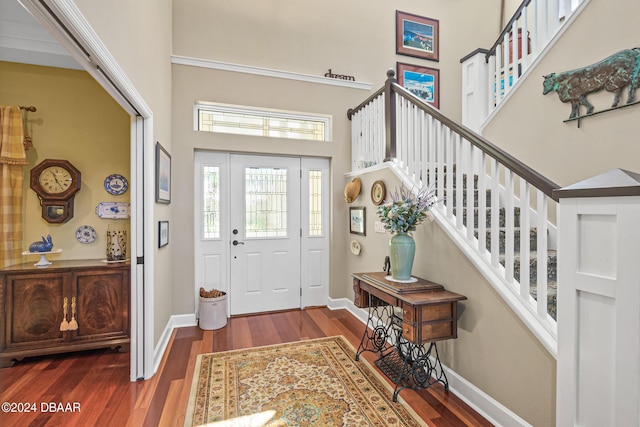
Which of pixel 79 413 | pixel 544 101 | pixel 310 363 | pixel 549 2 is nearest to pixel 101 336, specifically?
pixel 79 413

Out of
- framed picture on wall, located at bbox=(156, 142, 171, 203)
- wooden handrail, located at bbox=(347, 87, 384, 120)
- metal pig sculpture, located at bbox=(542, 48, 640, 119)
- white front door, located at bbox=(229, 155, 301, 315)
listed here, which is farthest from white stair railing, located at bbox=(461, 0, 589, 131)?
framed picture on wall, located at bbox=(156, 142, 171, 203)

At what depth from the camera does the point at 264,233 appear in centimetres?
398

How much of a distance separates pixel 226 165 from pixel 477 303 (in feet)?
10.3

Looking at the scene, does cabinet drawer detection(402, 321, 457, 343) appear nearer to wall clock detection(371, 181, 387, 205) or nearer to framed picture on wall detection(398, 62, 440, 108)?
wall clock detection(371, 181, 387, 205)

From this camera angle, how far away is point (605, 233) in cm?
96

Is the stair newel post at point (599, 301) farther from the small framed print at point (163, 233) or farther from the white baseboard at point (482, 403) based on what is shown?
the small framed print at point (163, 233)

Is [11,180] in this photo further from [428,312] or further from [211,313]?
[428,312]

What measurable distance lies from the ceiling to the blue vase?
3434 mm

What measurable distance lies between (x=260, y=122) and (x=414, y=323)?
10.1ft

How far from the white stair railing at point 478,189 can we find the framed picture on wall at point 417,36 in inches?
66.8

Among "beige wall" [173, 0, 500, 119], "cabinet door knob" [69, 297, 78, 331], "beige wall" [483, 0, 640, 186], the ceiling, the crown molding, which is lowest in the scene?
"cabinet door knob" [69, 297, 78, 331]

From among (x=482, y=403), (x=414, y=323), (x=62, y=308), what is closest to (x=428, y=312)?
(x=414, y=323)

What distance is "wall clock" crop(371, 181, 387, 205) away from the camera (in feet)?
10.6

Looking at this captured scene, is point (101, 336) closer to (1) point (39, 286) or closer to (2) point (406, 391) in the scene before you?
(1) point (39, 286)
